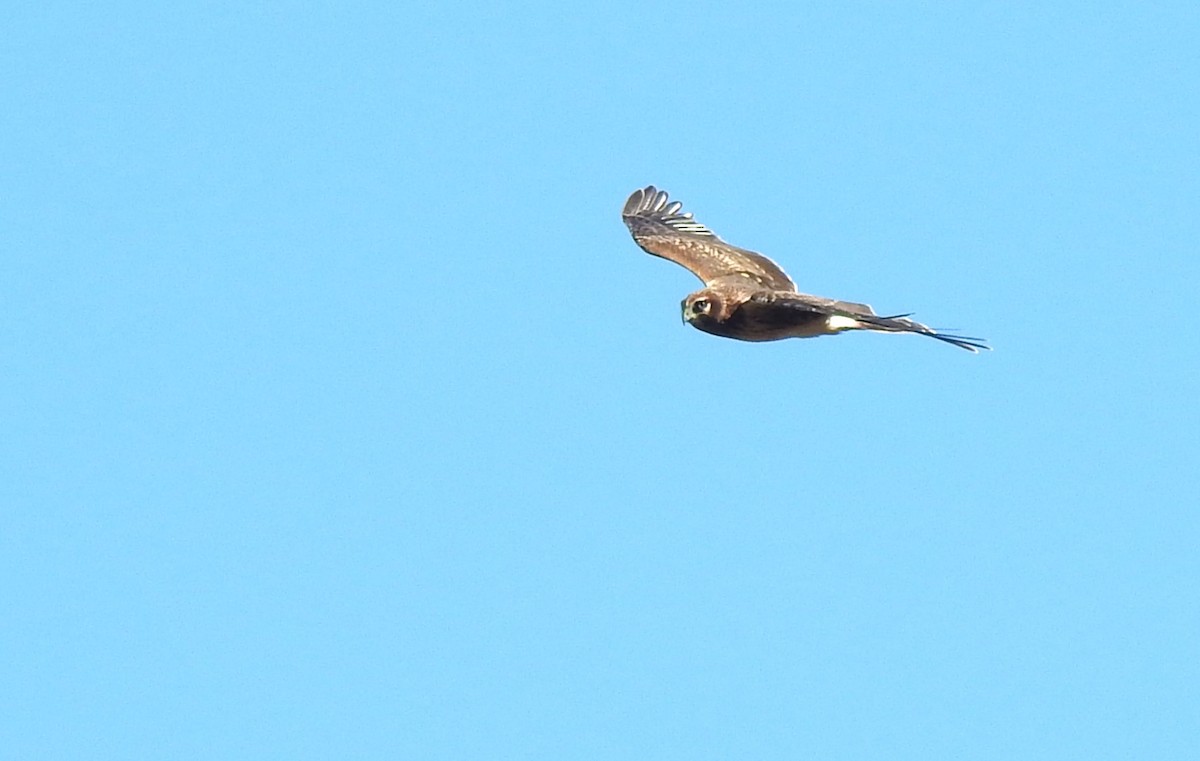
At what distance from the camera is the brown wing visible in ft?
108

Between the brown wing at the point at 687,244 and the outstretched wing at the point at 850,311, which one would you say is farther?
the brown wing at the point at 687,244

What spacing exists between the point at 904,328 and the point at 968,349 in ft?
5.57

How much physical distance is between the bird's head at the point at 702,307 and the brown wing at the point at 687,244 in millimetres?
2791

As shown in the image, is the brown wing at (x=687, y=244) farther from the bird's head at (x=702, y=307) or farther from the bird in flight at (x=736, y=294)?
the bird's head at (x=702, y=307)

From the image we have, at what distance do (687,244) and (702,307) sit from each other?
5.66m

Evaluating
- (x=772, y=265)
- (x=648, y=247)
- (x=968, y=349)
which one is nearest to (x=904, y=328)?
(x=968, y=349)

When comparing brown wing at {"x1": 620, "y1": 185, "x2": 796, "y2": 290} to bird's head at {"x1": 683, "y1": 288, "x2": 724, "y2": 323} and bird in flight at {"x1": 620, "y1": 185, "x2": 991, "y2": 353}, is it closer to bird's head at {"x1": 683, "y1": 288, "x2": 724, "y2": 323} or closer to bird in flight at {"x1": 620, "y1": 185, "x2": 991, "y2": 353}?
bird in flight at {"x1": 620, "y1": 185, "x2": 991, "y2": 353}

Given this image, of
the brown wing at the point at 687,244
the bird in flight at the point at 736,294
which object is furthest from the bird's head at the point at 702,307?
the brown wing at the point at 687,244

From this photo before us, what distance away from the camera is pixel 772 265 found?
1309 inches

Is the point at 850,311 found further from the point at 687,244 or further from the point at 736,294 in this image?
the point at 687,244

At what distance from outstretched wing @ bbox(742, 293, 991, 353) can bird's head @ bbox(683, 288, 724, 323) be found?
1.84 feet

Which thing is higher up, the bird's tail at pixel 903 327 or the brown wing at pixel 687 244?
the brown wing at pixel 687 244

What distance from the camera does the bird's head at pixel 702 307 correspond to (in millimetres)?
29344

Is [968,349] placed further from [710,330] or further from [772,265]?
[772,265]
